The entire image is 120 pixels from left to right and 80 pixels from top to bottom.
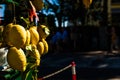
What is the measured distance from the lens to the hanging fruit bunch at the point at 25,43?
7.36 ft

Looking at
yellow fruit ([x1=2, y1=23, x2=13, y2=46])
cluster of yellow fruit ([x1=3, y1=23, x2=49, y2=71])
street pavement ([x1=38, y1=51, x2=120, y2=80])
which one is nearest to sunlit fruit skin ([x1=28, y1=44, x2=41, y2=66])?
cluster of yellow fruit ([x1=3, y1=23, x2=49, y2=71])

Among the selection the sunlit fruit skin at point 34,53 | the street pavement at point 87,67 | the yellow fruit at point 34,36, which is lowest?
the street pavement at point 87,67

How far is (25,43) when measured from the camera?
89.8 inches

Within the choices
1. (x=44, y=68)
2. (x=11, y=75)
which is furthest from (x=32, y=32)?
(x=44, y=68)

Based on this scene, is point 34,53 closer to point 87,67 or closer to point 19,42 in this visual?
point 19,42

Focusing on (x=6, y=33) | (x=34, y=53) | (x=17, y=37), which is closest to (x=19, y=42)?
(x=17, y=37)

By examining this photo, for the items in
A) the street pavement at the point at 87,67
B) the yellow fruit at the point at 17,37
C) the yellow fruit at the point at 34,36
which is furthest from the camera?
the street pavement at the point at 87,67

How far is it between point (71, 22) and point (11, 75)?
99.4 ft

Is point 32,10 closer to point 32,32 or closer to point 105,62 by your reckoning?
point 32,32

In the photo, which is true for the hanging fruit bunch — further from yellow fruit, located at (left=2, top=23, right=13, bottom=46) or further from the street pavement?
the street pavement

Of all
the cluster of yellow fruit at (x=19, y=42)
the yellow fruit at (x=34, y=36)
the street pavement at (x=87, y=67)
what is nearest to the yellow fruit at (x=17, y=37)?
the cluster of yellow fruit at (x=19, y=42)

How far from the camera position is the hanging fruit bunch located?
224 cm

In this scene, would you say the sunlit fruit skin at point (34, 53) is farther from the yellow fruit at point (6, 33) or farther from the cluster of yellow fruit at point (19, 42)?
the yellow fruit at point (6, 33)

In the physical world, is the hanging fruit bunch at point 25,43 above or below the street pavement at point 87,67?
above
